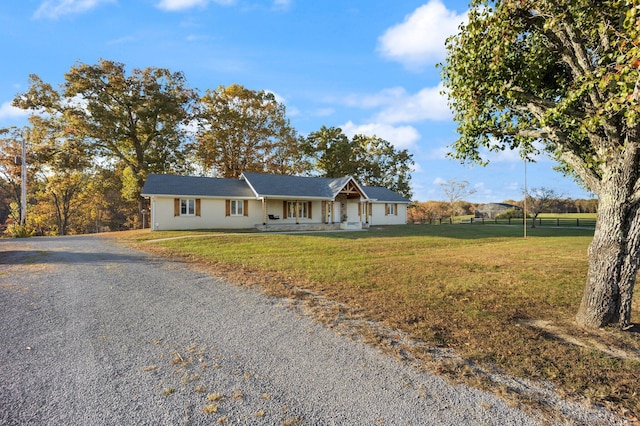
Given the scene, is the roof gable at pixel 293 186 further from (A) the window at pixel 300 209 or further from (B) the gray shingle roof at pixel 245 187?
(A) the window at pixel 300 209

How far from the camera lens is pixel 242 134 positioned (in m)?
35.5

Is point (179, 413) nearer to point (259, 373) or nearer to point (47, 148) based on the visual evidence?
point (259, 373)

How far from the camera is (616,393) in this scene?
3123mm

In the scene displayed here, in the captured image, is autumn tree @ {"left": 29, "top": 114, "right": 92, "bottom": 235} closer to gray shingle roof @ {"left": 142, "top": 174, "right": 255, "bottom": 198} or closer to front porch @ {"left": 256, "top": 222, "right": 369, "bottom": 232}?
gray shingle roof @ {"left": 142, "top": 174, "right": 255, "bottom": 198}

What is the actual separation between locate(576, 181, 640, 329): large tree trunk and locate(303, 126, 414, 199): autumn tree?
34577 mm

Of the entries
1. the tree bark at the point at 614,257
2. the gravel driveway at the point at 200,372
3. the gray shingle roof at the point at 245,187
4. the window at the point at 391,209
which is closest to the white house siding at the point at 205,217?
the gray shingle roof at the point at 245,187

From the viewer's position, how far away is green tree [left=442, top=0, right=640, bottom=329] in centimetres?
438

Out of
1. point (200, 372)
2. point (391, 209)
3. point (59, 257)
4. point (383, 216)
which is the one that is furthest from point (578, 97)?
point (391, 209)

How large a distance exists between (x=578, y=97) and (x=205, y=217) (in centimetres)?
2241

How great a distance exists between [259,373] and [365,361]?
1.17 m

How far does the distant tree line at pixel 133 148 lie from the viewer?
1123 inches

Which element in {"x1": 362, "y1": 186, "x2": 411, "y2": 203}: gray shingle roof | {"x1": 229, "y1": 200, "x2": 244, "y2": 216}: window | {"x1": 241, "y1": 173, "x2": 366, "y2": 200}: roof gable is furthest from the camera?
A: {"x1": 362, "y1": 186, "x2": 411, "y2": 203}: gray shingle roof

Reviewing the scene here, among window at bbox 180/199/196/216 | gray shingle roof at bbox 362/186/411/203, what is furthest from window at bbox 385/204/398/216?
window at bbox 180/199/196/216

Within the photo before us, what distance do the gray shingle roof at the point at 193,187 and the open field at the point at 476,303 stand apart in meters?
9.85
